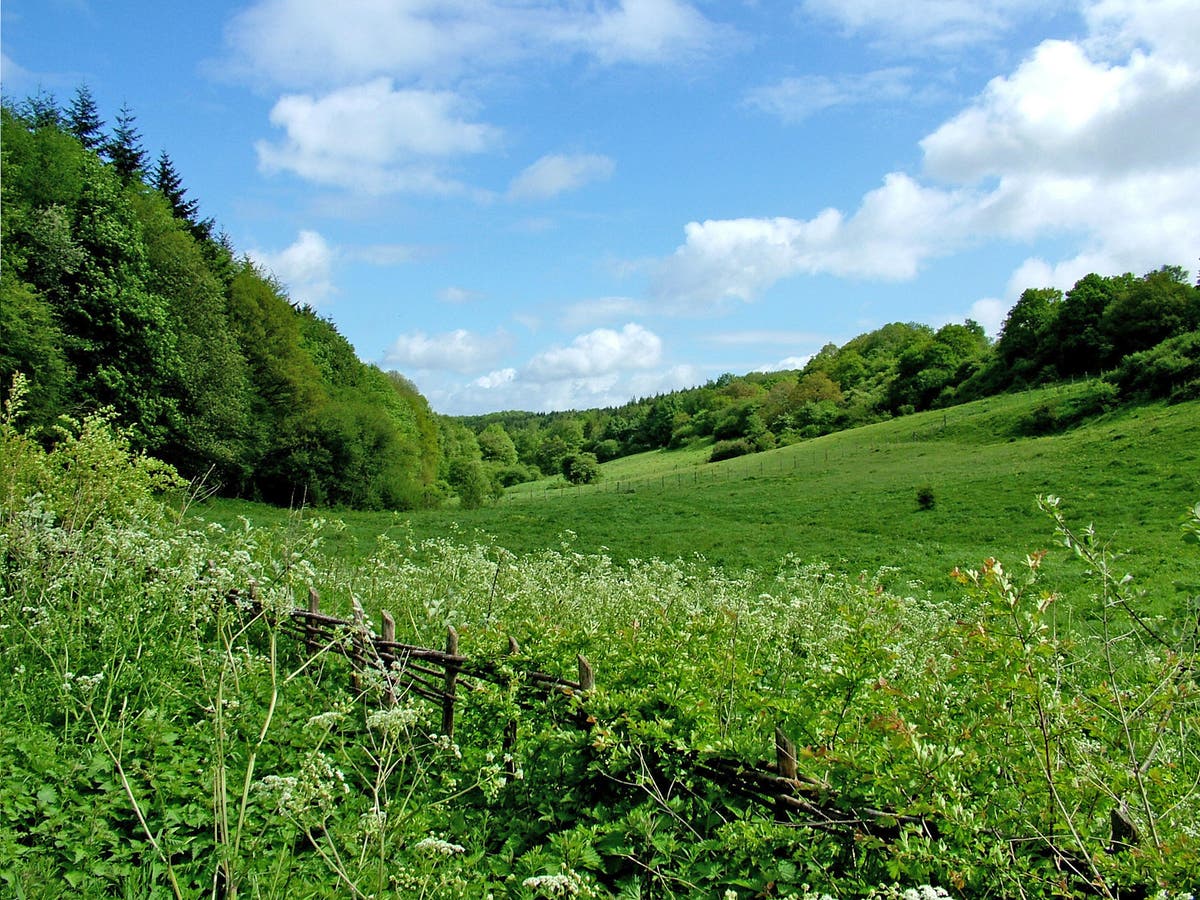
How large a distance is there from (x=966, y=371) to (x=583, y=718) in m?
69.4

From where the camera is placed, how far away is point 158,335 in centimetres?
3119

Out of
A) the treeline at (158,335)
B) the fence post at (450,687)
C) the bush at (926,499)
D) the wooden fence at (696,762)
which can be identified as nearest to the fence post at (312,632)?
the wooden fence at (696,762)

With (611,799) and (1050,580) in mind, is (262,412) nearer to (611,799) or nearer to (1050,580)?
(1050,580)

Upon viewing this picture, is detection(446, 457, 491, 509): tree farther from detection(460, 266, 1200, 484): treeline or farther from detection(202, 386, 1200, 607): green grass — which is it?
detection(202, 386, 1200, 607): green grass

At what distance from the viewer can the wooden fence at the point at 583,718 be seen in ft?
10.2

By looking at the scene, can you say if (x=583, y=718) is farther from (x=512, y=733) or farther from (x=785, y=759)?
(x=785, y=759)

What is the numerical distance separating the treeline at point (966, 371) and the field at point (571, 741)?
40.0 meters

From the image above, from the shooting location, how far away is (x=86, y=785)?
4.35m

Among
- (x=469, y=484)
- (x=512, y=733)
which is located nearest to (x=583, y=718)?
(x=512, y=733)

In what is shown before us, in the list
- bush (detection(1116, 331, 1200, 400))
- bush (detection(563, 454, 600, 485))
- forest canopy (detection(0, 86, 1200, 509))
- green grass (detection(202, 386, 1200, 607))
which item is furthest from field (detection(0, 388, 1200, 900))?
bush (detection(563, 454, 600, 485))

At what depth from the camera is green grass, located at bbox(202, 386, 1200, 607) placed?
22.1 metres

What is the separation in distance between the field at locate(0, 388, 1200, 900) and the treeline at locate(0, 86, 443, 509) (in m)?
14.1

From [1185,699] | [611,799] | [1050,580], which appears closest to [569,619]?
[611,799]

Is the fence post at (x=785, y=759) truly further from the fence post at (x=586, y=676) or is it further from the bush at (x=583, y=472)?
the bush at (x=583, y=472)
